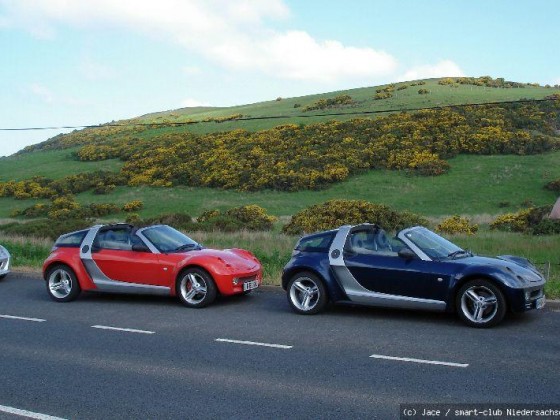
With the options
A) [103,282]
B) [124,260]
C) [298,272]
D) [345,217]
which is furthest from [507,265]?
[345,217]

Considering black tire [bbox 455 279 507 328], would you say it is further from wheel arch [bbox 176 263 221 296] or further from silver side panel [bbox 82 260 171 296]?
silver side panel [bbox 82 260 171 296]

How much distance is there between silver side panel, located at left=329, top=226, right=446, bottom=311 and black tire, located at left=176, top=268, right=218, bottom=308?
2.26m

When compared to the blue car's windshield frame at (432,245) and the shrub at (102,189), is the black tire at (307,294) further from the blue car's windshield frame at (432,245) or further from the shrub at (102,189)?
the shrub at (102,189)

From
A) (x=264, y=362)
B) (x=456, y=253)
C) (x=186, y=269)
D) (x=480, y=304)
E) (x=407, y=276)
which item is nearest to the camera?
(x=264, y=362)

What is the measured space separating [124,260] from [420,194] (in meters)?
32.5

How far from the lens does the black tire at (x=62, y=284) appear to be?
12.3 m

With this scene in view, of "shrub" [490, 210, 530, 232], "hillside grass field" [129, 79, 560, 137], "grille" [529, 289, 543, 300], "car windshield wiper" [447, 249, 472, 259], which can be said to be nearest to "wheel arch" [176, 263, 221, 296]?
"car windshield wiper" [447, 249, 472, 259]

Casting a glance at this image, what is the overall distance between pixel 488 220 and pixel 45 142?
81718 mm

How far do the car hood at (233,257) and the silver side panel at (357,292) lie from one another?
1988 millimetres

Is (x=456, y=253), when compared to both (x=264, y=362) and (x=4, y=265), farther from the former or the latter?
(x=4, y=265)

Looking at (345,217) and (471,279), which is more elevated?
(471,279)

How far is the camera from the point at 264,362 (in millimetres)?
7438

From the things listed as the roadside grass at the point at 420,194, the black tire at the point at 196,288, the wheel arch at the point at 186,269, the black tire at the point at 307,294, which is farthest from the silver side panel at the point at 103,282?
the roadside grass at the point at 420,194

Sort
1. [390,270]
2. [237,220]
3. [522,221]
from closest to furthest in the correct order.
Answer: [390,270] < [522,221] < [237,220]
